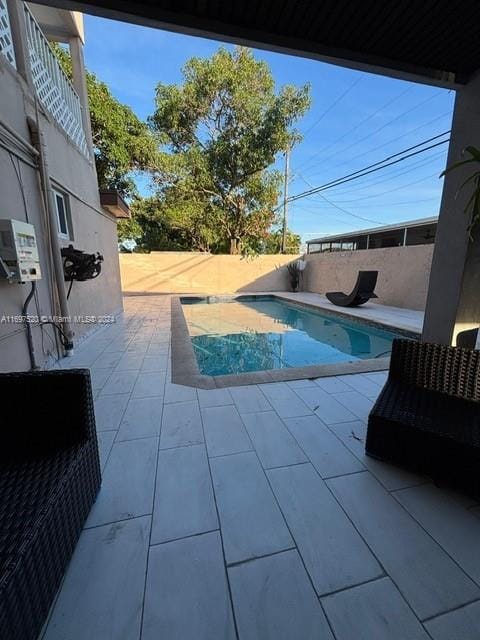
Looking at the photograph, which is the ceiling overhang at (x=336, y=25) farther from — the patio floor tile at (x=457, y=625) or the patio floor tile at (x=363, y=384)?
the patio floor tile at (x=457, y=625)

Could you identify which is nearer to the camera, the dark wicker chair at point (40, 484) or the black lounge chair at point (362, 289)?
the dark wicker chair at point (40, 484)

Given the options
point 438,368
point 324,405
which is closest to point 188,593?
point 324,405

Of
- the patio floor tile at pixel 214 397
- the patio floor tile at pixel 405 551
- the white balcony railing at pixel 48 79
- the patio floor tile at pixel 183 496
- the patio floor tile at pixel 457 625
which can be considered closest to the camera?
the patio floor tile at pixel 457 625

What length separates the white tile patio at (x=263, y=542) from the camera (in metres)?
0.92

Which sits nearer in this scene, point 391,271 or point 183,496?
point 183,496

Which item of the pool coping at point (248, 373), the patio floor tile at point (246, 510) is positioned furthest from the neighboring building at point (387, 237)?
the patio floor tile at point (246, 510)

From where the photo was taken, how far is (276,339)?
5777 millimetres

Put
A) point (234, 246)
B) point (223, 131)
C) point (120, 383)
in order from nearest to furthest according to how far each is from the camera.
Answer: point (120, 383), point (223, 131), point (234, 246)

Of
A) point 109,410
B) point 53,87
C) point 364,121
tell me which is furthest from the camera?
point 364,121

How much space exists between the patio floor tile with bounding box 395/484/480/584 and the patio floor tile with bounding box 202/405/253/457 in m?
0.90

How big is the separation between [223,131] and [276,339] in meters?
9.06

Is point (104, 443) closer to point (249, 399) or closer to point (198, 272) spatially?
point (249, 399)

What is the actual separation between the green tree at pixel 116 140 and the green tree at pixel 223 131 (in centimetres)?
69

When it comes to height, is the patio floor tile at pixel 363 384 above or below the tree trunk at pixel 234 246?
below
